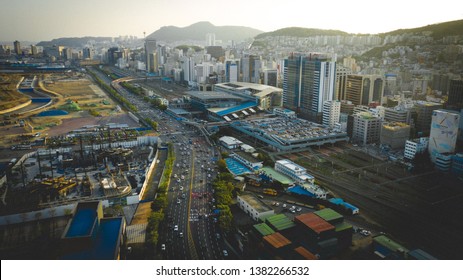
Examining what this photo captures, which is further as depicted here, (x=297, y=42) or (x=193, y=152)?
(x=297, y=42)

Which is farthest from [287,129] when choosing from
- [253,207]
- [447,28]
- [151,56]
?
[151,56]

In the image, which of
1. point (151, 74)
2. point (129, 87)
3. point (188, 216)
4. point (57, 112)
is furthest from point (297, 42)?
point (188, 216)

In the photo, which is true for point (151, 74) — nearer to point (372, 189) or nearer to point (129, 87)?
point (129, 87)

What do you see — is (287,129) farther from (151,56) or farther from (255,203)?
(151,56)

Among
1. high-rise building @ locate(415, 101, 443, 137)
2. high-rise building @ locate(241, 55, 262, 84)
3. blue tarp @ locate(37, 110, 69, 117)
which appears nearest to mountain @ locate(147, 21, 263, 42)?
high-rise building @ locate(241, 55, 262, 84)

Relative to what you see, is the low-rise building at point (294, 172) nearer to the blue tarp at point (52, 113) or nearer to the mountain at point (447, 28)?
the mountain at point (447, 28)

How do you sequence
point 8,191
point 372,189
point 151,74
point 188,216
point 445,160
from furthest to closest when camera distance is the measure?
point 151,74, point 445,160, point 372,189, point 8,191, point 188,216

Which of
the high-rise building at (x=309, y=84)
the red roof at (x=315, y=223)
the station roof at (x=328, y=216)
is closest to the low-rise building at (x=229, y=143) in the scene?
the high-rise building at (x=309, y=84)
